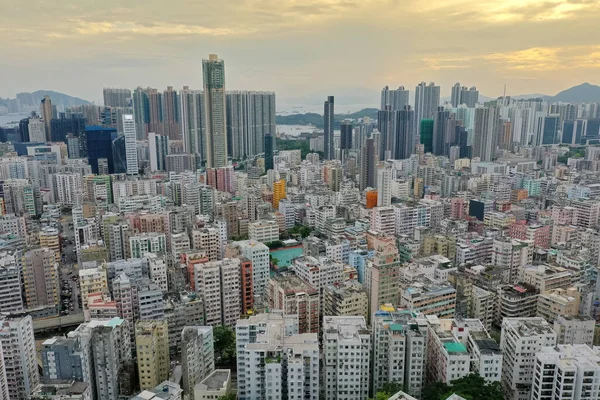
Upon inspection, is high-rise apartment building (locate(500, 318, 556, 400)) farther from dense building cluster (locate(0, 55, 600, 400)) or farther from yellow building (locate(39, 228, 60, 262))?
yellow building (locate(39, 228, 60, 262))

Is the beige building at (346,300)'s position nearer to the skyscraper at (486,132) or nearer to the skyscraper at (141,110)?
the skyscraper at (486,132)

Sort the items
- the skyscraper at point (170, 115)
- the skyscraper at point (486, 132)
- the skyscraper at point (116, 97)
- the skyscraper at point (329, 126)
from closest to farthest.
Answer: the skyscraper at point (486, 132), the skyscraper at point (329, 126), the skyscraper at point (170, 115), the skyscraper at point (116, 97)

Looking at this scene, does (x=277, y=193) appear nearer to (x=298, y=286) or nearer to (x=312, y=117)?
(x=298, y=286)

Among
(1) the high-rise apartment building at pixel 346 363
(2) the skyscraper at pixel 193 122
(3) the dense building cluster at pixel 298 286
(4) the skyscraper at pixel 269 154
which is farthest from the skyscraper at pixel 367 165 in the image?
(1) the high-rise apartment building at pixel 346 363

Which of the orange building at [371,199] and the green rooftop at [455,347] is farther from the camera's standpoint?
the orange building at [371,199]

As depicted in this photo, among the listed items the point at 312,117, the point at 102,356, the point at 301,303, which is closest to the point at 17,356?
the point at 102,356

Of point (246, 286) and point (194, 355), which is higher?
point (194, 355)
